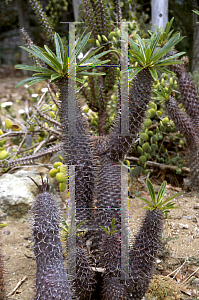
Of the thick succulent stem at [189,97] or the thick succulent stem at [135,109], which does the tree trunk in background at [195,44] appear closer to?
the thick succulent stem at [189,97]

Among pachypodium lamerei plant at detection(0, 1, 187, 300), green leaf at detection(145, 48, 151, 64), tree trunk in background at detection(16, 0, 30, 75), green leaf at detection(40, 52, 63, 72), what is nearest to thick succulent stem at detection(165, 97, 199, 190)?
pachypodium lamerei plant at detection(0, 1, 187, 300)

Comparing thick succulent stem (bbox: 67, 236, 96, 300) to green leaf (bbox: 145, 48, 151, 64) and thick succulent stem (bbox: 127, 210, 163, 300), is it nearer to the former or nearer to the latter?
thick succulent stem (bbox: 127, 210, 163, 300)

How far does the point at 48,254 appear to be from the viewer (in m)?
0.72

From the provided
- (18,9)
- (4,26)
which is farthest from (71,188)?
(4,26)

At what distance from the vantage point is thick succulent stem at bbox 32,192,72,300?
706 millimetres

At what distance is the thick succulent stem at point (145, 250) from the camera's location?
817 mm

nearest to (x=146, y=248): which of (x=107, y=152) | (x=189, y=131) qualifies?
(x=107, y=152)

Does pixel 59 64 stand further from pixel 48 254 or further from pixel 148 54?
pixel 48 254

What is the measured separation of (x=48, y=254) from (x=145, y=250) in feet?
0.97

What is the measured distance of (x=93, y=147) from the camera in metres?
0.97

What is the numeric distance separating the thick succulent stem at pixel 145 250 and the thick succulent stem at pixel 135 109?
230 millimetres

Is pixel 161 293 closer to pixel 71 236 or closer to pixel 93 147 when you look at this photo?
pixel 71 236

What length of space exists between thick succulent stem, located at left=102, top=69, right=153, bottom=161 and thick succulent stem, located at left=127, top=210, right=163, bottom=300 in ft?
0.75

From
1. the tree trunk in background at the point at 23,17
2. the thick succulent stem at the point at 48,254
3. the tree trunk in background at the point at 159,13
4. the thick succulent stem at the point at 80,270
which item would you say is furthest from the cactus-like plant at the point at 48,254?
the tree trunk in background at the point at 23,17
